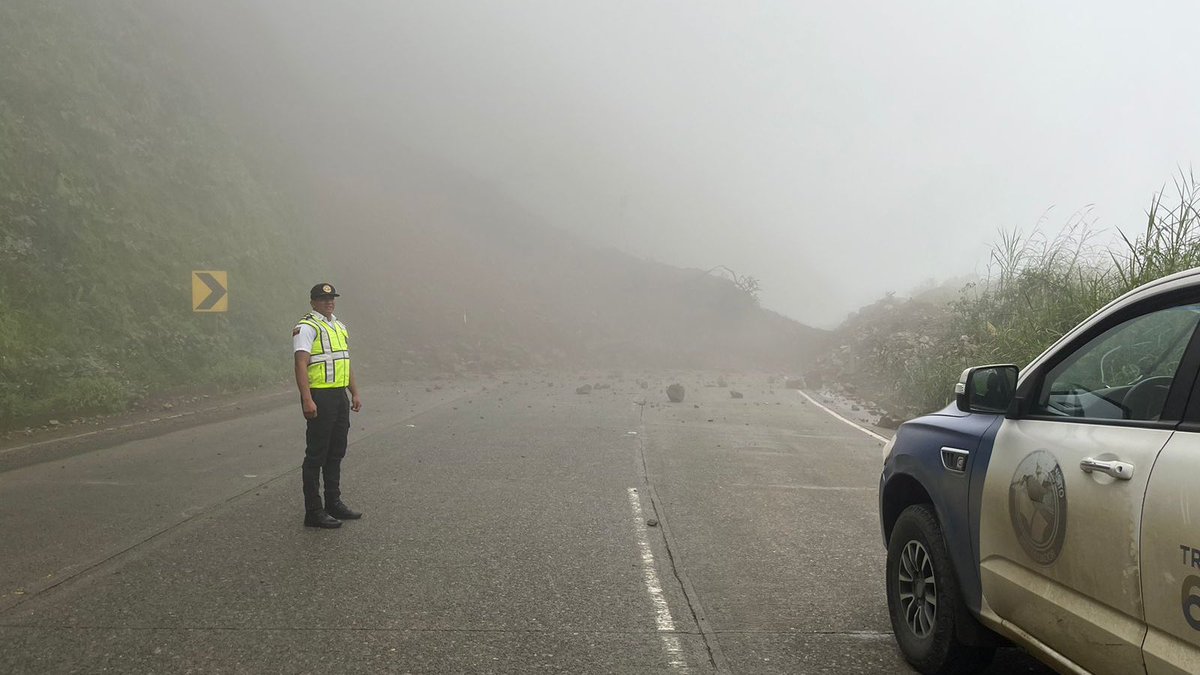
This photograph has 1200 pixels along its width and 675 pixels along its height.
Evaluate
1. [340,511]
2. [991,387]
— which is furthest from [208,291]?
[991,387]

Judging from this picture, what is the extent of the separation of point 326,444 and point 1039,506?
5.37 meters

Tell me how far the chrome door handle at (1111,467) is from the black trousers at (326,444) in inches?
216

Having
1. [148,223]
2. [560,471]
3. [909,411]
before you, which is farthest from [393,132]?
[560,471]

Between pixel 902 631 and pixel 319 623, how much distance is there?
2976mm

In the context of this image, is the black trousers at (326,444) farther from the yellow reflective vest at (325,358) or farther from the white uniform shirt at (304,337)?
the white uniform shirt at (304,337)

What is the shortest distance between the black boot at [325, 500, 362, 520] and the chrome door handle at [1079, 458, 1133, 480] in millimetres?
5547

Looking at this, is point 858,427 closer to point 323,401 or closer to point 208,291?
point 323,401

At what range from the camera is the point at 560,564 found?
5.82 m

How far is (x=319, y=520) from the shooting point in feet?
21.8

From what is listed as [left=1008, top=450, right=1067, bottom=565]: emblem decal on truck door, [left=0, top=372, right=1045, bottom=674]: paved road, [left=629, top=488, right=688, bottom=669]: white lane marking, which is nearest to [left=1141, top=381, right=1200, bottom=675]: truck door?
[left=1008, top=450, right=1067, bottom=565]: emblem decal on truck door

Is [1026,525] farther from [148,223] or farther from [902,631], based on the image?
[148,223]

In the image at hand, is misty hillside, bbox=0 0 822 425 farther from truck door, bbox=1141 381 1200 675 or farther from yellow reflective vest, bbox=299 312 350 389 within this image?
truck door, bbox=1141 381 1200 675

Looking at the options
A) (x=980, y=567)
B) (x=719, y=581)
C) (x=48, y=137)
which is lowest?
(x=719, y=581)

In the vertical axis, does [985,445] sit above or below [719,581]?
above
